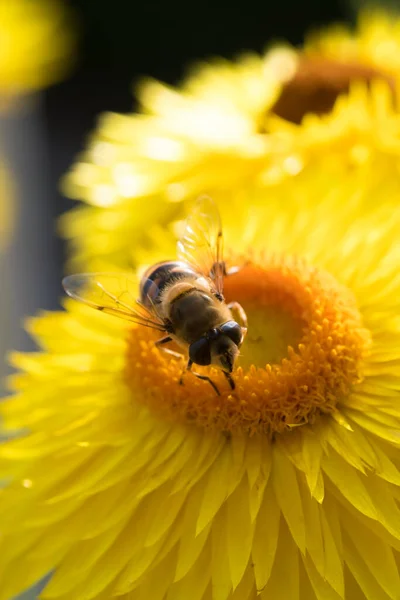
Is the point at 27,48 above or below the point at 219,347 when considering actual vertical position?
below

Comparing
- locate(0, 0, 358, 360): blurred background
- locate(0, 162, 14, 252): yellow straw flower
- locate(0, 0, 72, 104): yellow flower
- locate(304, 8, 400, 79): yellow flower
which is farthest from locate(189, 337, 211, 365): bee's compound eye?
locate(0, 0, 358, 360): blurred background

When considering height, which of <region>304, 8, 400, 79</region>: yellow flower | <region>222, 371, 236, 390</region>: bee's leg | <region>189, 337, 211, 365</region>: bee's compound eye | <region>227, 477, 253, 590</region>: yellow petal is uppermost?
<region>304, 8, 400, 79</region>: yellow flower

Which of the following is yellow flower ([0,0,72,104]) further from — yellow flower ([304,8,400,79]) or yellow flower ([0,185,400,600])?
yellow flower ([0,185,400,600])

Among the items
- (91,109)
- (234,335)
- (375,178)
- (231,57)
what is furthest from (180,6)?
(234,335)

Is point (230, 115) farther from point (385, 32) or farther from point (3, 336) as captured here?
point (3, 336)

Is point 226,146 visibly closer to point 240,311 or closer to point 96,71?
point 240,311

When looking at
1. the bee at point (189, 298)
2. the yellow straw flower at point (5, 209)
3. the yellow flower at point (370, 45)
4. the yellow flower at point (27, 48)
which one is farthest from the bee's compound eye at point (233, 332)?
the yellow flower at point (27, 48)

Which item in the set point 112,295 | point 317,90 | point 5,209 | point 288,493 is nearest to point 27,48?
point 5,209
